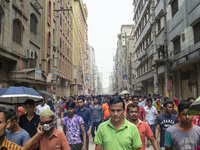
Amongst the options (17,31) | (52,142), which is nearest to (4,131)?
(52,142)

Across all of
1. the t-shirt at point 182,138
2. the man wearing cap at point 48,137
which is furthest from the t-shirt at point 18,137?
the t-shirt at point 182,138

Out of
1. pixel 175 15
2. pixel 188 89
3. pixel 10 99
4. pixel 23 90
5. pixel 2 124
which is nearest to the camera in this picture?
pixel 2 124

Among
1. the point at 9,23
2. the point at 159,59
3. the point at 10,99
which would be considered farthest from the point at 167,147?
the point at 159,59

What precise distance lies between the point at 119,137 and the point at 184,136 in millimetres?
1171

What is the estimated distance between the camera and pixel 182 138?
318cm

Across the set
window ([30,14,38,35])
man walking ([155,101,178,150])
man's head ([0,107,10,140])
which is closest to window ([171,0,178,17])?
window ([30,14,38,35])

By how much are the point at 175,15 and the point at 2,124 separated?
1699 centimetres

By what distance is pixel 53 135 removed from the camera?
10.8ft

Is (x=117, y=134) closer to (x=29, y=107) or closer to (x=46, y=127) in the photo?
(x=46, y=127)

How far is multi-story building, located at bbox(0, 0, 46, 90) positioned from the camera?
40.3 feet

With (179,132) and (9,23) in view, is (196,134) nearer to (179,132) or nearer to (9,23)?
(179,132)

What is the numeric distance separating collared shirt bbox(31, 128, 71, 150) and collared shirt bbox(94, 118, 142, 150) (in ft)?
2.50

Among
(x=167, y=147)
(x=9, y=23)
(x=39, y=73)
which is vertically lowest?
(x=167, y=147)

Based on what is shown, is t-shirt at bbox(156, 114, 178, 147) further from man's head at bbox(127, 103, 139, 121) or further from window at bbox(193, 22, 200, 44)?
window at bbox(193, 22, 200, 44)
